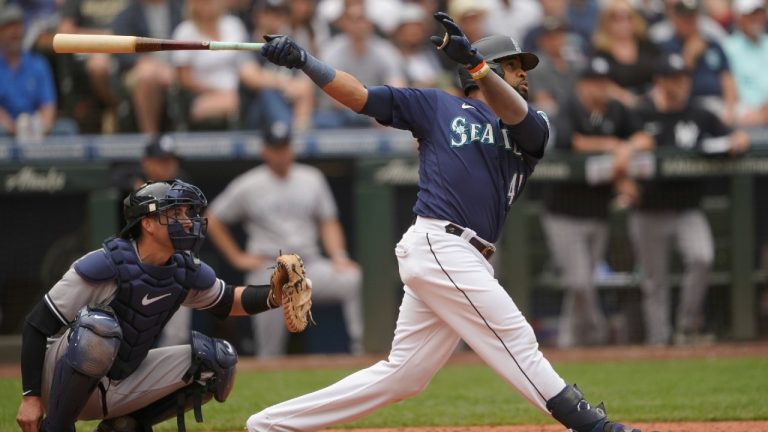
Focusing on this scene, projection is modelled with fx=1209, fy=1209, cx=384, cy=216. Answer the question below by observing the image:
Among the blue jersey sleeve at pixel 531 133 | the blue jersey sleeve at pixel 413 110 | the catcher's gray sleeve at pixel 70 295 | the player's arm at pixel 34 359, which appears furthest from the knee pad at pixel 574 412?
the player's arm at pixel 34 359

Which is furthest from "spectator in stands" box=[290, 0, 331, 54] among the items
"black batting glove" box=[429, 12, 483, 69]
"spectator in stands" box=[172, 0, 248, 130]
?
"black batting glove" box=[429, 12, 483, 69]

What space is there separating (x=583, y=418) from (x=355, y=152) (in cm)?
475

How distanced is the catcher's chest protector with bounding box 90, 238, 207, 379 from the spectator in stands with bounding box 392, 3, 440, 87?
16.8ft

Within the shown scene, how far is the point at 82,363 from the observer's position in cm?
420

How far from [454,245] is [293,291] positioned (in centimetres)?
64

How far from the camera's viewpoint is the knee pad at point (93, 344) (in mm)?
4199

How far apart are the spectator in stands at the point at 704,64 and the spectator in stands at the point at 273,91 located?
2.91m

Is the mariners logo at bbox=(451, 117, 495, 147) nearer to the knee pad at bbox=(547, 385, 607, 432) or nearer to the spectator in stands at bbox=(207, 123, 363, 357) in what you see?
the knee pad at bbox=(547, 385, 607, 432)

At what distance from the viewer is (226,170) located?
8.84 metres

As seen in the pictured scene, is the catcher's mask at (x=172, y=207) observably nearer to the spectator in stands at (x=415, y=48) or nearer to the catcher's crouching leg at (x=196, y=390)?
the catcher's crouching leg at (x=196, y=390)

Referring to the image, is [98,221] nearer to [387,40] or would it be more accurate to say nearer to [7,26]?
[7,26]

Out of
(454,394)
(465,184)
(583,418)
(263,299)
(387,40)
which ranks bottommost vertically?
(454,394)

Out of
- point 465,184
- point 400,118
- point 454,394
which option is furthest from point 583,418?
point 454,394

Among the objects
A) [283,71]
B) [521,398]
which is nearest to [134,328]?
[521,398]
